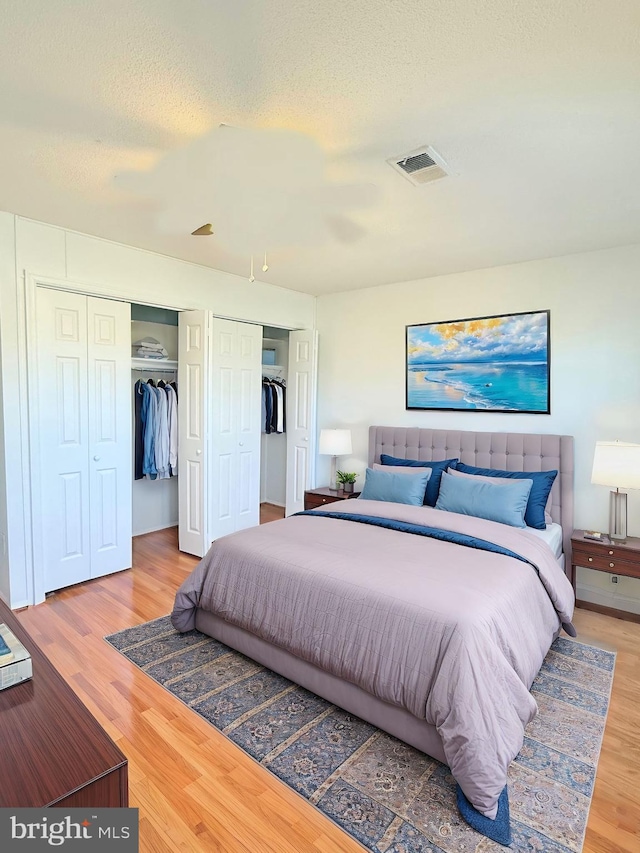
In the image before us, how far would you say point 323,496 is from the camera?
447 centimetres

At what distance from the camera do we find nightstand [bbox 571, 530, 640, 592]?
117 inches

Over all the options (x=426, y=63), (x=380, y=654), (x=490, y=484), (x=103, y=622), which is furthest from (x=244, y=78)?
(x=103, y=622)

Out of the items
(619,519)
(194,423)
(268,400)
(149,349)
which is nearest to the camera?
(619,519)

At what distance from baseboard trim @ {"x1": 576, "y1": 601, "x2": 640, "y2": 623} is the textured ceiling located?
260 centimetres

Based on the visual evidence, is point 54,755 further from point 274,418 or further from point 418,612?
point 274,418

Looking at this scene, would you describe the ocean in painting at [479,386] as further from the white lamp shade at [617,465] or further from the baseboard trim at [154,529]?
the baseboard trim at [154,529]

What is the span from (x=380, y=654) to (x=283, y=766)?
57cm

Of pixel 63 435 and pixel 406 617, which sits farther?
pixel 63 435

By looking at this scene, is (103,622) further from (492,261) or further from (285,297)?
(492,261)

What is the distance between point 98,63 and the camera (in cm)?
159

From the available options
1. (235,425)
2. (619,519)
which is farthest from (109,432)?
(619,519)

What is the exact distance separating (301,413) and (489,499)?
7.97ft

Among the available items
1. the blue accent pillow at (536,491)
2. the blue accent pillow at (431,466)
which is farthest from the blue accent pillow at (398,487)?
the blue accent pillow at (536,491)

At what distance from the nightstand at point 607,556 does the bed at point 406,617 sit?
503mm
